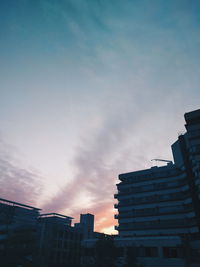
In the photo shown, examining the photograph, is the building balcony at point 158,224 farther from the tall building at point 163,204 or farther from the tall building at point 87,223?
the tall building at point 87,223

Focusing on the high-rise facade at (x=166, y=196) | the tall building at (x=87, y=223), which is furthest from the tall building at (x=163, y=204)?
the tall building at (x=87, y=223)

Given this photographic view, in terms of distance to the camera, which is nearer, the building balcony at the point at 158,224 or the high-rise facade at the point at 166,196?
the building balcony at the point at 158,224

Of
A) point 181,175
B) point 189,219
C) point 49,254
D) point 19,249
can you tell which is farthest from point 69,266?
point 181,175

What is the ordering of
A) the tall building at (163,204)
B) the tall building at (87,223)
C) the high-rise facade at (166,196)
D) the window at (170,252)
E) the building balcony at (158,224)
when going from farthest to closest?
the tall building at (87,223) < the high-rise facade at (166,196) < the building balcony at (158,224) < the tall building at (163,204) < the window at (170,252)

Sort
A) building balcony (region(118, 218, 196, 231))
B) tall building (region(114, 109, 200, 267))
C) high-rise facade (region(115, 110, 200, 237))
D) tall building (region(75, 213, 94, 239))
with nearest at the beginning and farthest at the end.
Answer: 1. tall building (region(114, 109, 200, 267))
2. building balcony (region(118, 218, 196, 231))
3. high-rise facade (region(115, 110, 200, 237))
4. tall building (region(75, 213, 94, 239))

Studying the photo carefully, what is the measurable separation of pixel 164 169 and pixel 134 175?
1407 centimetres

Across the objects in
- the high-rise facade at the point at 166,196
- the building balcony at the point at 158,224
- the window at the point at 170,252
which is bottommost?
the window at the point at 170,252

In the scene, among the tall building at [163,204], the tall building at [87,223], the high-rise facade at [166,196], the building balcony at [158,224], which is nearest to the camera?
the tall building at [163,204]

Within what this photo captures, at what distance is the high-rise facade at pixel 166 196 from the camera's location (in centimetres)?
7662

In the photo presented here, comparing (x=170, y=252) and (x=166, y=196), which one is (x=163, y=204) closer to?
(x=166, y=196)

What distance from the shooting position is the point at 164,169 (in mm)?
91125

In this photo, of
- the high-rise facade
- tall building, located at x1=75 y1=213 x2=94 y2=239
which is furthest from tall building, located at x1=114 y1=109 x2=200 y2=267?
tall building, located at x1=75 y1=213 x2=94 y2=239

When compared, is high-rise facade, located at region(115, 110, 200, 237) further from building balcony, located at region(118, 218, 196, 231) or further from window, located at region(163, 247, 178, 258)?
window, located at region(163, 247, 178, 258)

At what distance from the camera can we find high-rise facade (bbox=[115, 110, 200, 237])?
76.6 m
